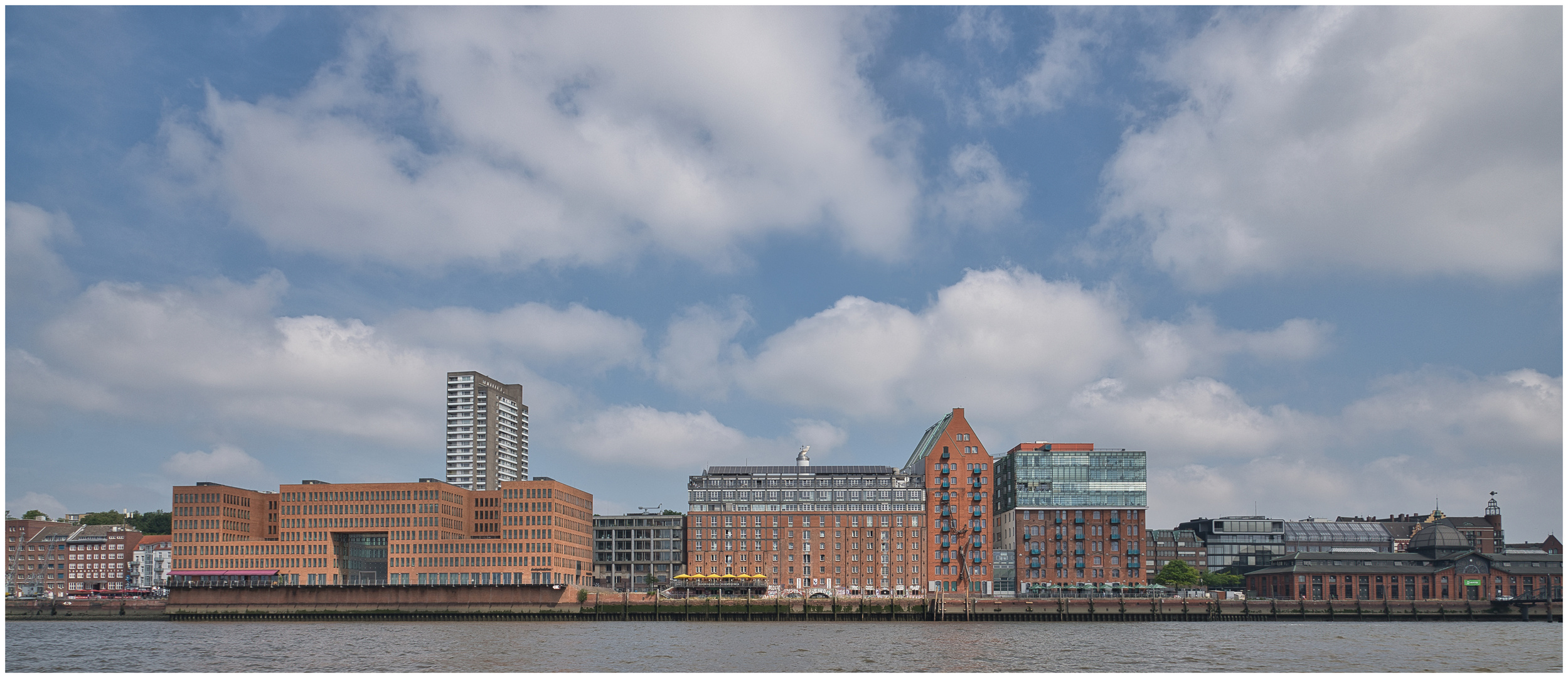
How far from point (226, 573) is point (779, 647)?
11974 cm

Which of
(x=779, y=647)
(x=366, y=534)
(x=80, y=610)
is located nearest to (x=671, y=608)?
(x=366, y=534)

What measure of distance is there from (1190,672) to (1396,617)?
111 meters

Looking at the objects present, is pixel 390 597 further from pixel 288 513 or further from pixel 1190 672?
pixel 1190 672

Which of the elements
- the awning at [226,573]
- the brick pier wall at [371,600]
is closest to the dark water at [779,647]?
the brick pier wall at [371,600]

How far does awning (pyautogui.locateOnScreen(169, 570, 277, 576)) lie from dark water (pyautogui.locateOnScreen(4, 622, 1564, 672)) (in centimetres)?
3590

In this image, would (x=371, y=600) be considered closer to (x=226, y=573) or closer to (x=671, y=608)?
(x=226, y=573)

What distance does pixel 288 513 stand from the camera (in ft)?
639

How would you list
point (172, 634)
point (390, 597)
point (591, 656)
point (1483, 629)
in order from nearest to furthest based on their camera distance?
point (591, 656) → point (172, 634) → point (1483, 629) → point (390, 597)

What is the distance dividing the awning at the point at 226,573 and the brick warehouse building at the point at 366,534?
130mm

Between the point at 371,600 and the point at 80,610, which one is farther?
the point at 371,600

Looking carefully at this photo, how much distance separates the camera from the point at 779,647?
103 metres

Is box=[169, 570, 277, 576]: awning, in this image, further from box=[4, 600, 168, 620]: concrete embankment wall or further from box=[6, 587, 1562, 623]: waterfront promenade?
box=[4, 600, 168, 620]: concrete embankment wall

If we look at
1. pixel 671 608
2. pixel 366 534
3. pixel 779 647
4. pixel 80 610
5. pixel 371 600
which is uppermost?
pixel 366 534

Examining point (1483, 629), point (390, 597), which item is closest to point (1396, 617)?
point (1483, 629)
